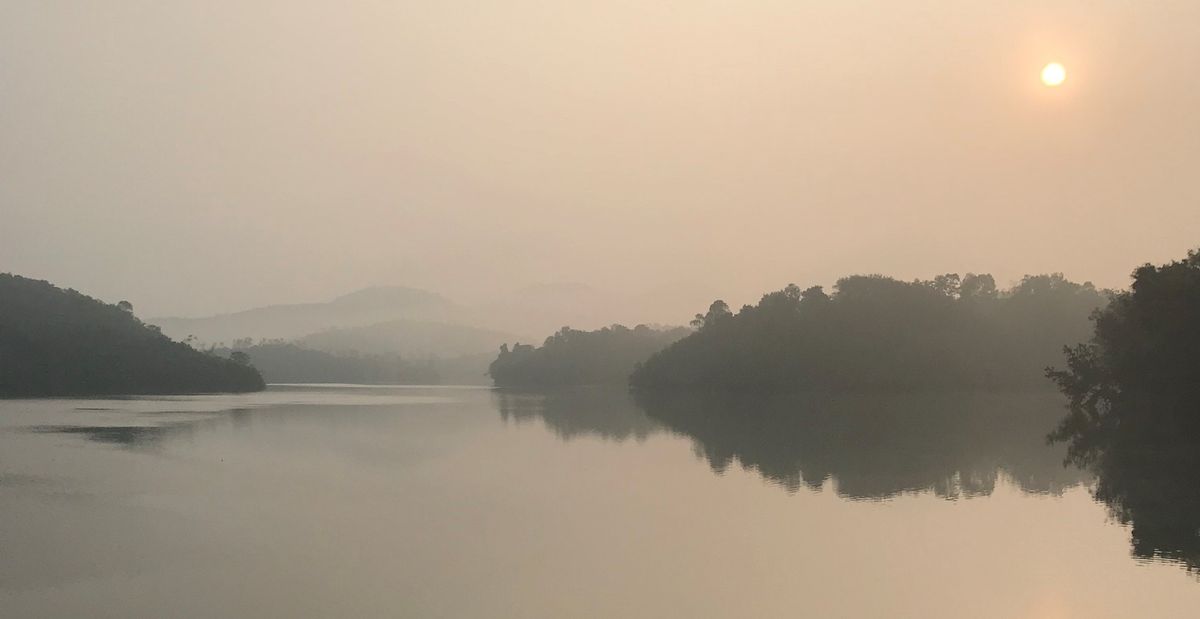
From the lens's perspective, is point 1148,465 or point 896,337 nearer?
point 1148,465

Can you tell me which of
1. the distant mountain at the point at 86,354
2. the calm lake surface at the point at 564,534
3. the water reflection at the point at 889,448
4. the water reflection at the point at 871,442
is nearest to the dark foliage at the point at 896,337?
the water reflection at the point at 871,442

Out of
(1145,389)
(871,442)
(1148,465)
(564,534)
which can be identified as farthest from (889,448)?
(564,534)

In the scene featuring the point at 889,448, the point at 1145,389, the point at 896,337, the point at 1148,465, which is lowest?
the point at 1148,465

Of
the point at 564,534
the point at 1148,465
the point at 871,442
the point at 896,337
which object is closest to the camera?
the point at 564,534

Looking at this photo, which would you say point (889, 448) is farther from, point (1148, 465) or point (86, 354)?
point (86, 354)

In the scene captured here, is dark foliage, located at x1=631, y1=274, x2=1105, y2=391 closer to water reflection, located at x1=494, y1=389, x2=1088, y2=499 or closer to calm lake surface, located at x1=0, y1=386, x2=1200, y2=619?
water reflection, located at x1=494, y1=389, x2=1088, y2=499

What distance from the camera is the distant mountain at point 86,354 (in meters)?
102

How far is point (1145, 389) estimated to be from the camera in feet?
149

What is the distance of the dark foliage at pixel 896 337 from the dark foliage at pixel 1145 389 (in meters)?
57.6

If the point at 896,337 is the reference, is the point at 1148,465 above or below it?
below

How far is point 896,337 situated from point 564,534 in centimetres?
10185

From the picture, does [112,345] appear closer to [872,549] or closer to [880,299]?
[880,299]

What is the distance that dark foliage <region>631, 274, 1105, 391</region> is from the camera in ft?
373

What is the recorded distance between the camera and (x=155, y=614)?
13.0 meters
